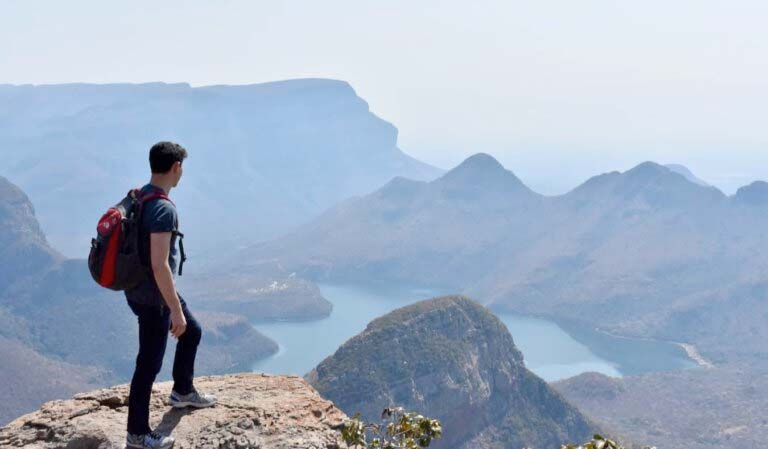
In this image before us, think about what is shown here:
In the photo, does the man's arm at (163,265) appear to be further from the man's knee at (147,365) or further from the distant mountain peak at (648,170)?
the distant mountain peak at (648,170)

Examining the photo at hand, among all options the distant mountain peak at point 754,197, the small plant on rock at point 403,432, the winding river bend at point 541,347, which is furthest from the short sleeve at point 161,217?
the distant mountain peak at point 754,197

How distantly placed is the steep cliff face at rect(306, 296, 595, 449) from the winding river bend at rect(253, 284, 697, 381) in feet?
129

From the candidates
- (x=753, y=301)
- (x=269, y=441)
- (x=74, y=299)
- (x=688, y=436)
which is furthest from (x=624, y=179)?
(x=269, y=441)

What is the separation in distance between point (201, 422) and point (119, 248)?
198 centimetres

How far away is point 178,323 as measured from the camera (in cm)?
652

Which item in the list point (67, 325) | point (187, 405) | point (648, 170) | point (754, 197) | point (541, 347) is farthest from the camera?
point (648, 170)

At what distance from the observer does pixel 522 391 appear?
2080 inches

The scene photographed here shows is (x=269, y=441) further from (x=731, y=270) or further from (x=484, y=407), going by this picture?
(x=731, y=270)

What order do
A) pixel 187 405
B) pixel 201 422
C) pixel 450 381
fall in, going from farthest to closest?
pixel 450 381 < pixel 187 405 < pixel 201 422

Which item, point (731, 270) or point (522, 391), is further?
point (731, 270)

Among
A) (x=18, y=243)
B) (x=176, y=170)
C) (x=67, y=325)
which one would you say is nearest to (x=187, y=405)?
(x=176, y=170)

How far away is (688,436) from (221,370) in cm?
5119

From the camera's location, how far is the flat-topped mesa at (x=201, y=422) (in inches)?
272

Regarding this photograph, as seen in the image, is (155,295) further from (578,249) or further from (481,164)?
(481,164)
